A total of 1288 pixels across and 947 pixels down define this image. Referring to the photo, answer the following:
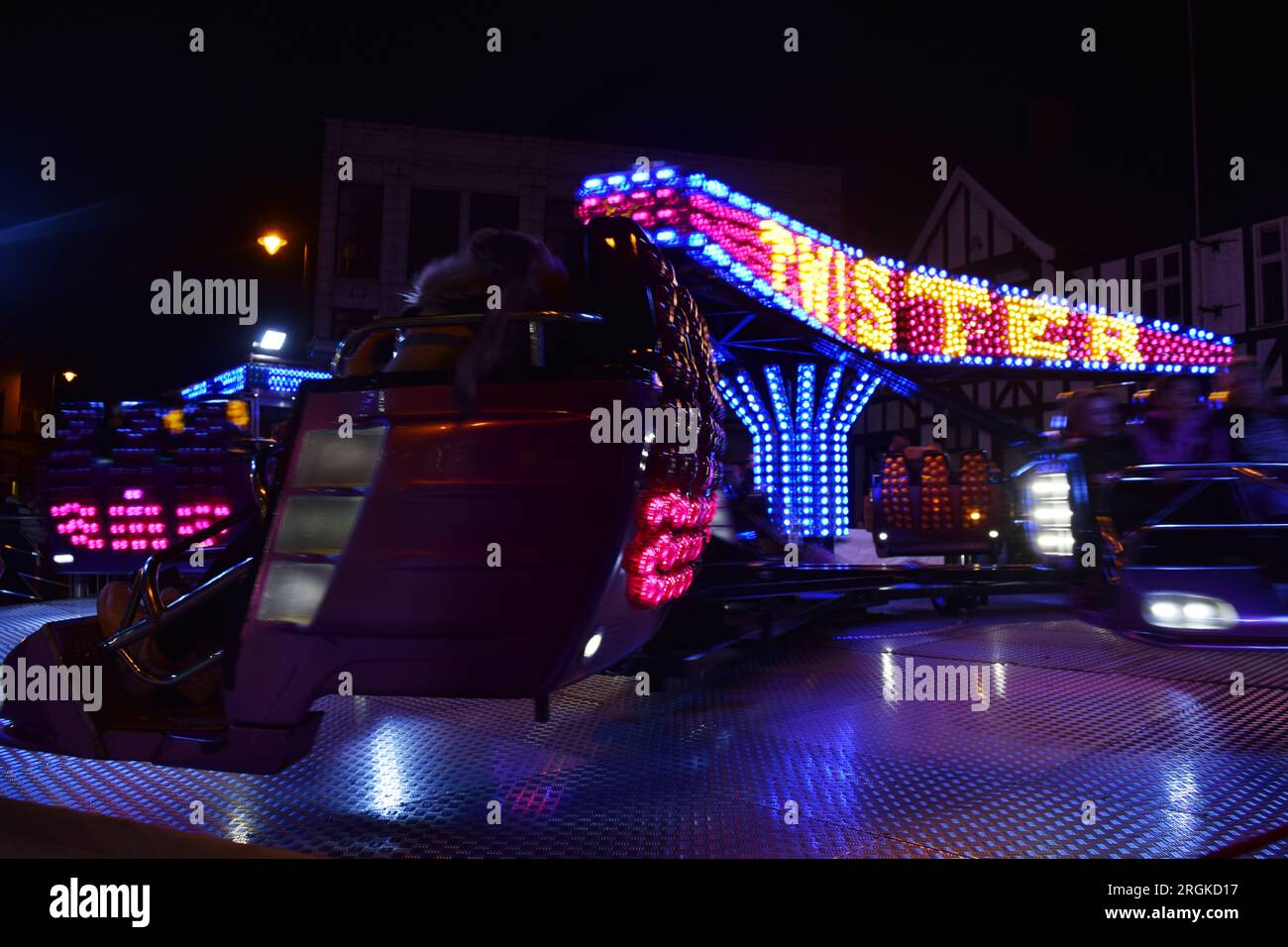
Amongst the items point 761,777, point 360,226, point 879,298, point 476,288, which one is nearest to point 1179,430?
point 761,777

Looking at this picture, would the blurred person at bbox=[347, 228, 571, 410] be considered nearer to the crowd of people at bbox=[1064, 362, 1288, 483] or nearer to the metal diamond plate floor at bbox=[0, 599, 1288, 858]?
the metal diamond plate floor at bbox=[0, 599, 1288, 858]

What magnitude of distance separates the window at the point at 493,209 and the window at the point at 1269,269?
1563 cm

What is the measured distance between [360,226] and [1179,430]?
719 inches

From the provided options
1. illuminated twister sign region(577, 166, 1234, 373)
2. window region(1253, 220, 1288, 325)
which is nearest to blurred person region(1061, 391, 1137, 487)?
illuminated twister sign region(577, 166, 1234, 373)

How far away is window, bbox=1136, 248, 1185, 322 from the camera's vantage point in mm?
17078

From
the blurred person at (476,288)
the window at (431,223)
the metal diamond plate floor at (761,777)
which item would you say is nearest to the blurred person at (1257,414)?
the metal diamond plate floor at (761,777)

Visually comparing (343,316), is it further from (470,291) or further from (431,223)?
(470,291)

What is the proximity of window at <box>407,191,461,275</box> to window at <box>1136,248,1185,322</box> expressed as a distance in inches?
617

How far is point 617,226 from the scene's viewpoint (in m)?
2.29

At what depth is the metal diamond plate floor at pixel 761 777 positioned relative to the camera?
190cm

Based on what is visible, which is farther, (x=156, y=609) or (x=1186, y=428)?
(x=1186, y=428)

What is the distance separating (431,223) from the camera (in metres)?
18.7

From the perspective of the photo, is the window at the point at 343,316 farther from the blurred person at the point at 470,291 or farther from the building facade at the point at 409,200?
the blurred person at the point at 470,291

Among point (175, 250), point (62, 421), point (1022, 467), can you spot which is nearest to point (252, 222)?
point (175, 250)
